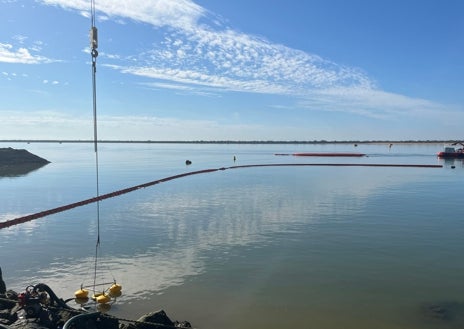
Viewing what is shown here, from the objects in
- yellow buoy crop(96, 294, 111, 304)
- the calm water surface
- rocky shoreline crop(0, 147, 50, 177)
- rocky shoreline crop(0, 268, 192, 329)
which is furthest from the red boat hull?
rocky shoreline crop(0, 268, 192, 329)

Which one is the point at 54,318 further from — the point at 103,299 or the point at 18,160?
the point at 18,160

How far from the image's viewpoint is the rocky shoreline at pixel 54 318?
38.0 feet

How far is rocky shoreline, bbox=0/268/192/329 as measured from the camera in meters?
11.6

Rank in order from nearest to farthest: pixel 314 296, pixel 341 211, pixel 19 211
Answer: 1. pixel 314 296
2. pixel 341 211
3. pixel 19 211

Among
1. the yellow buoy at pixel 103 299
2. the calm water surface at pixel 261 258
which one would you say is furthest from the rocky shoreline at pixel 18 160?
the yellow buoy at pixel 103 299

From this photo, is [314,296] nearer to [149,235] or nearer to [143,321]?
[143,321]

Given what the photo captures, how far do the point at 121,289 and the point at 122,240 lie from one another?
29.7 feet

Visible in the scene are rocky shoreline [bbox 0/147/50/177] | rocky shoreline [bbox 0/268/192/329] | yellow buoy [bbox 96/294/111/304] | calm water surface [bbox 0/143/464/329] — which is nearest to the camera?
rocky shoreline [bbox 0/268/192/329]

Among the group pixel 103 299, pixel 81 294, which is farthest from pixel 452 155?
pixel 81 294

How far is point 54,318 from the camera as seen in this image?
12.3 metres

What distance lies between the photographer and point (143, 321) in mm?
12016

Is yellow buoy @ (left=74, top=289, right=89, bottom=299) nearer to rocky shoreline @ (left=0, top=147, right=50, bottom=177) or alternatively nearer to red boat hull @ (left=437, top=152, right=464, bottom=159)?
rocky shoreline @ (left=0, top=147, right=50, bottom=177)

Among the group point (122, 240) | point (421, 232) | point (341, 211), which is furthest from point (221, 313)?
point (341, 211)

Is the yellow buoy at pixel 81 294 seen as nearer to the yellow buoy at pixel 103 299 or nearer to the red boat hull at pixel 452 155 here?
the yellow buoy at pixel 103 299
